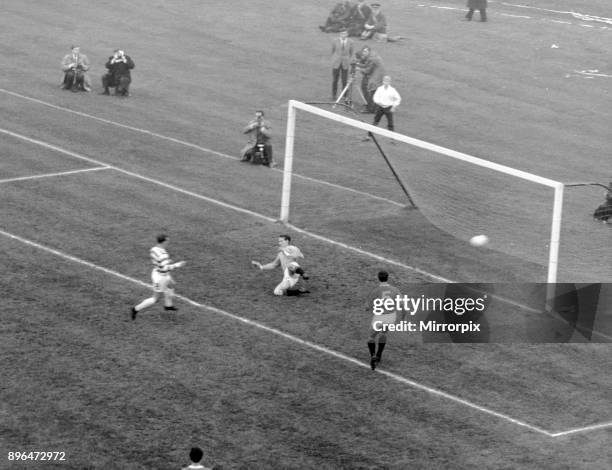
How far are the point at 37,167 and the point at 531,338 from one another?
53.0 feet

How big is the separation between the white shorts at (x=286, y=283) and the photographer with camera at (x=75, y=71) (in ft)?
63.8

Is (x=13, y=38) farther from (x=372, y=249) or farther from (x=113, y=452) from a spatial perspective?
(x=113, y=452)

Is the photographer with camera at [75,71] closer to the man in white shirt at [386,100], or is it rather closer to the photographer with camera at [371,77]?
the photographer with camera at [371,77]

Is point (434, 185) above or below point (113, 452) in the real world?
above

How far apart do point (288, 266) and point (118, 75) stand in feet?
64.2

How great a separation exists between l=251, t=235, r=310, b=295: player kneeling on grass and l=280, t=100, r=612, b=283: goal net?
4.24 meters

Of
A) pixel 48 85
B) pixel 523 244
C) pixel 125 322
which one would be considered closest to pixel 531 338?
pixel 523 244

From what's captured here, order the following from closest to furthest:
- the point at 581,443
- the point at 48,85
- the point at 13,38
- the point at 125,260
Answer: the point at 581,443, the point at 125,260, the point at 48,85, the point at 13,38

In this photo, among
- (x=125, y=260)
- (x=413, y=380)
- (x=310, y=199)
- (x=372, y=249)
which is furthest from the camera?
(x=310, y=199)

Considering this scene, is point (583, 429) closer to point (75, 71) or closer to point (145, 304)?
point (145, 304)

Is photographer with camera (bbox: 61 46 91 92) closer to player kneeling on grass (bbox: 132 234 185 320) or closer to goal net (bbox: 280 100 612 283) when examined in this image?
goal net (bbox: 280 100 612 283)

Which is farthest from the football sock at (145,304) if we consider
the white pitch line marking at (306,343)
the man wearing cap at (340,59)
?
the man wearing cap at (340,59)

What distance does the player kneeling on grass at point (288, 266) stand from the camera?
25078mm

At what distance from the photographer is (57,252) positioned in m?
27.0
